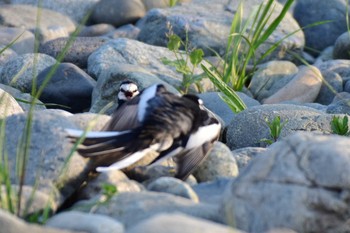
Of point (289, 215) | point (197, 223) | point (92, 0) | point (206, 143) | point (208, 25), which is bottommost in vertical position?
point (92, 0)

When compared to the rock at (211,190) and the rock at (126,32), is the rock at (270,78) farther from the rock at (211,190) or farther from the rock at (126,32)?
the rock at (211,190)

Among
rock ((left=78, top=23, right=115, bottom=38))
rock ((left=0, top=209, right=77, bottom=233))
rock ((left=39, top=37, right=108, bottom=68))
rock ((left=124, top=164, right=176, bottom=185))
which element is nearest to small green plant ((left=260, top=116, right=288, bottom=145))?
rock ((left=124, top=164, right=176, bottom=185))

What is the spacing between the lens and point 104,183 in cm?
493

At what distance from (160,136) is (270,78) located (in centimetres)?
481

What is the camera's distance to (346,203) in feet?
14.2

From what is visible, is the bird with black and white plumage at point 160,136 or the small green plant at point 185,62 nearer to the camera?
the bird with black and white plumage at point 160,136

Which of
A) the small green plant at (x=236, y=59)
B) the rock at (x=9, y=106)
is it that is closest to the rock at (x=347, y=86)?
the small green plant at (x=236, y=59)

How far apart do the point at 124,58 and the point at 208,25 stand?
202 centimetres

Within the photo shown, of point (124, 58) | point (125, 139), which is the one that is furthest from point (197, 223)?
point (124, 58)

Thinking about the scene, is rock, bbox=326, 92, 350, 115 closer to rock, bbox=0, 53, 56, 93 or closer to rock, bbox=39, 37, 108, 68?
rock, bbox=0, 53, 56, 93

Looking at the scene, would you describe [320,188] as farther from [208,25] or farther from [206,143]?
[208,25]

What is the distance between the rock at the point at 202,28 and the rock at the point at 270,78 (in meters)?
0.77

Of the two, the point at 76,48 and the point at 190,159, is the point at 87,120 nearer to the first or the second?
the point at 190,159

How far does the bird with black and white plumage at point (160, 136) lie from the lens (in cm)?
525
